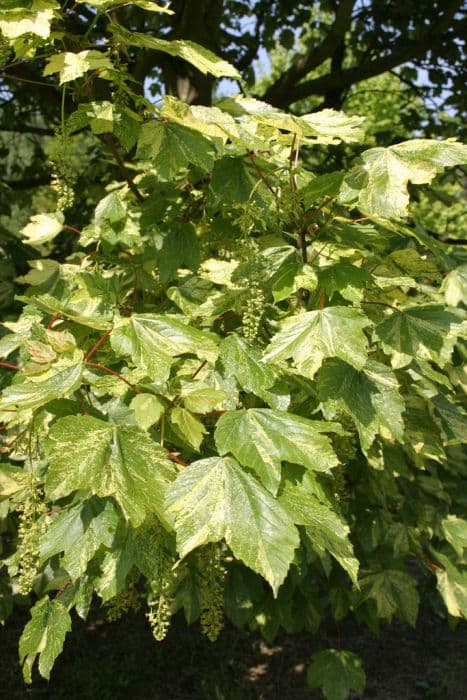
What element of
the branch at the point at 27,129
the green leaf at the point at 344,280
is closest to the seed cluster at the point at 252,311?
the green leaf at the point at 344,280

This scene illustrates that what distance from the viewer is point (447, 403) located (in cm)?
250

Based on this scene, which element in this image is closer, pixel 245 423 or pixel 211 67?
pixel 245 423

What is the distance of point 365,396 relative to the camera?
1.76m

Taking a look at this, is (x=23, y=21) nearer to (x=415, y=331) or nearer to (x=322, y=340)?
(x=322, y=340)

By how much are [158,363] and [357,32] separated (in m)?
4.70

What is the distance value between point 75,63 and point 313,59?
2925mm

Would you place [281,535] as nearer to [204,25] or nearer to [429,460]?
[429,460]

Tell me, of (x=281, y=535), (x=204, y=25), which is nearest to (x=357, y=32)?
(x=204, y=25)

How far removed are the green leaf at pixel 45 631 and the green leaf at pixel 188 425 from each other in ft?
2.23

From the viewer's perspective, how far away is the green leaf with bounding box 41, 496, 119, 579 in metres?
1.62

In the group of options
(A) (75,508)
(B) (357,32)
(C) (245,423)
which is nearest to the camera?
(C) (245,423)

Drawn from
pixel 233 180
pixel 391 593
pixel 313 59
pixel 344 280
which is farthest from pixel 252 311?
pixel 313 59

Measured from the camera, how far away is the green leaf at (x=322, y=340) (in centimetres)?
162

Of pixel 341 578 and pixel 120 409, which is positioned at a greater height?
pixel 120 409
